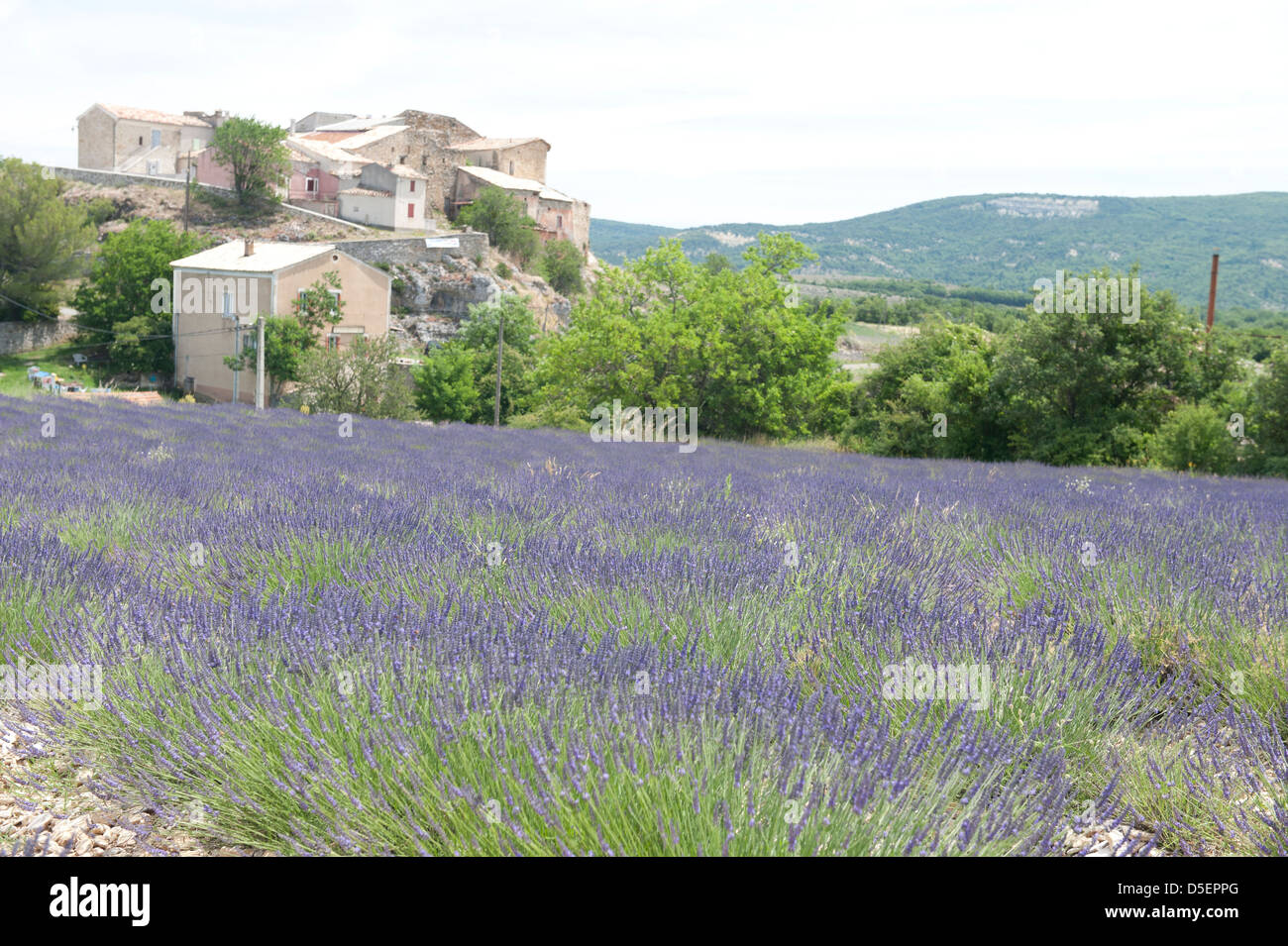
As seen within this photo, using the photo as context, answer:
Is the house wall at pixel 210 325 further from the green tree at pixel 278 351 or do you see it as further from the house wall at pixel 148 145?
the house wall at pixel 148 145

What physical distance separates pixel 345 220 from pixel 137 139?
19533mm

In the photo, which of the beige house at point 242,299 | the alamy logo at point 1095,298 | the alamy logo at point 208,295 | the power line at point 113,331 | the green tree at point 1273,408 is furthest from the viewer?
the power line at point 113,331

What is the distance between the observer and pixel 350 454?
824 centimetres

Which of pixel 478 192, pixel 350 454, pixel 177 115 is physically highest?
pixel 177 115

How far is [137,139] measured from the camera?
69000 millimetres

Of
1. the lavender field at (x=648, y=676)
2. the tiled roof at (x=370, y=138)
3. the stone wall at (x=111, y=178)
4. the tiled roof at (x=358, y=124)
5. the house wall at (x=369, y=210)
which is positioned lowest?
the lavender field at (x=648, y=676)

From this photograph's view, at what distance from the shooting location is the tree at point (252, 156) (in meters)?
60.4

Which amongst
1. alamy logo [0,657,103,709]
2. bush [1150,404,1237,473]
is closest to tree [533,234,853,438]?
bush [1150,404,1237,473]

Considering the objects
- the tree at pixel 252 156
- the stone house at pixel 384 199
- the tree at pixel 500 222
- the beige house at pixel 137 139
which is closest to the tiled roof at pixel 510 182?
the tree at pixel 500 222

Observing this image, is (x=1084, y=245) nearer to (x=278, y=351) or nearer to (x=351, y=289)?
(x=351, y=289)
